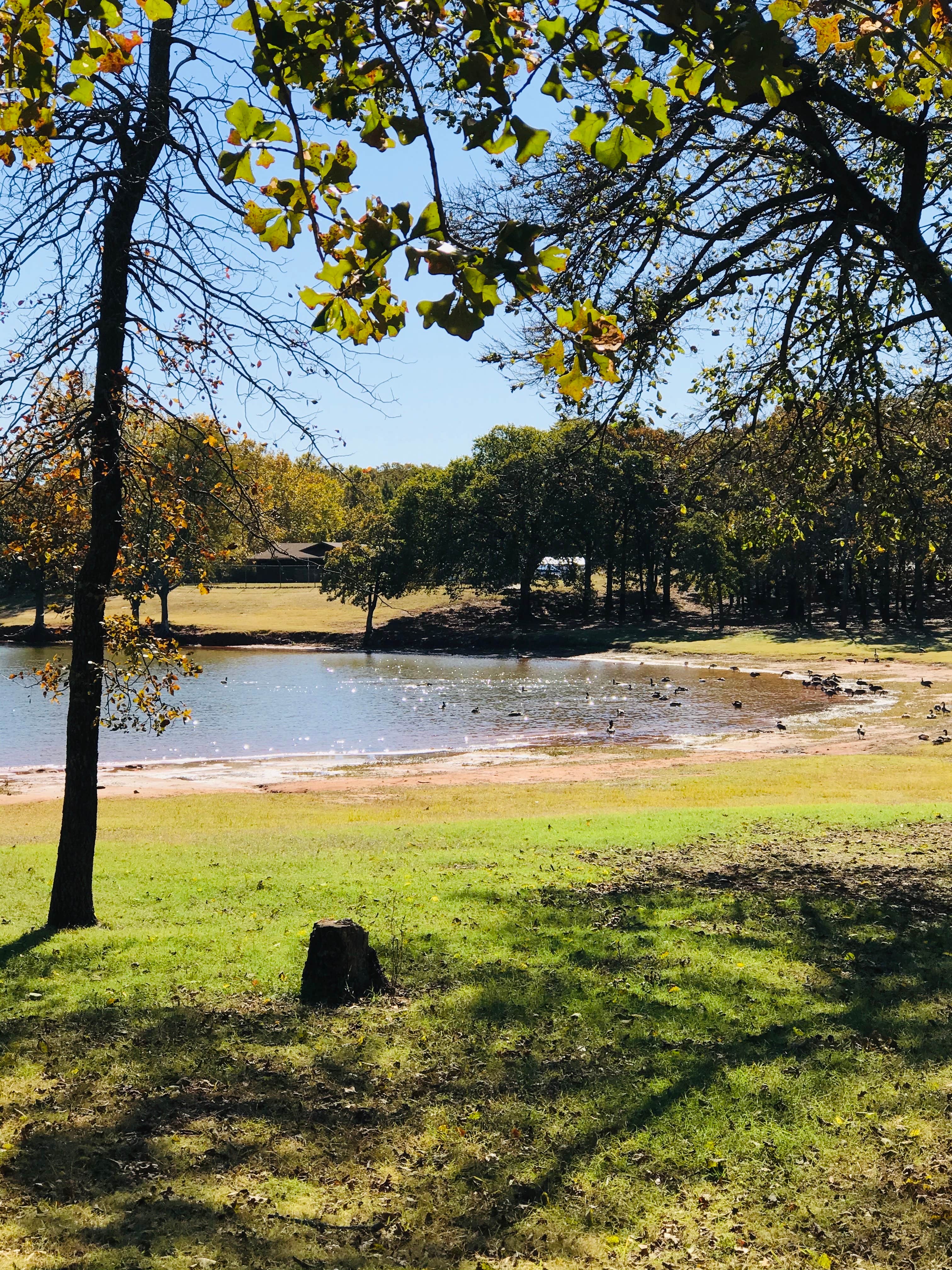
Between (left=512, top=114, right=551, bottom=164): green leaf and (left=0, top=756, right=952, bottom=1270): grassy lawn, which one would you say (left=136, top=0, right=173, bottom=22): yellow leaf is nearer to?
(left=512, top=114, right=551, bottom=164): green leaf

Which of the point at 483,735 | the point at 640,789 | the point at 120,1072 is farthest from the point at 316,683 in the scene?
the point at 120,1072

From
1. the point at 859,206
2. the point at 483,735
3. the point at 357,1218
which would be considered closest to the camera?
the point at 357,1218

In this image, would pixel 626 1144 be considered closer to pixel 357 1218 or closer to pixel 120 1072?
pixel 357 1218

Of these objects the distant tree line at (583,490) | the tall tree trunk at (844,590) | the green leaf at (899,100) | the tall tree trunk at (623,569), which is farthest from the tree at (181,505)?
the tall tree trunk at (623,569)

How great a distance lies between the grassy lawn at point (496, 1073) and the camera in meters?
4.89

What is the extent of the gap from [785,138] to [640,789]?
44.8 ft

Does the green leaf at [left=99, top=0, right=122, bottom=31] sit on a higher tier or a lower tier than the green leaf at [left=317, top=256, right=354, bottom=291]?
higher

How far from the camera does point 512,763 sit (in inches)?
1123

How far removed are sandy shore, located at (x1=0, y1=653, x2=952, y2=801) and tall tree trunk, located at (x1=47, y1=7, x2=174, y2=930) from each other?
12.7m

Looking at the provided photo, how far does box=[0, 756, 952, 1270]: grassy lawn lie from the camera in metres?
4.89

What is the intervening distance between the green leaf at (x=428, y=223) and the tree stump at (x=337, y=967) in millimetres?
5370

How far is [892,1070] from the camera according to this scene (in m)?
6.32

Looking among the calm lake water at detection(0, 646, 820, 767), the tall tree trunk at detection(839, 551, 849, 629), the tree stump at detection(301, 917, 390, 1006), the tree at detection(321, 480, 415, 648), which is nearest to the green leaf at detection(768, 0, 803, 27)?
the tree stump at detection(301, 917, 390, 1006)

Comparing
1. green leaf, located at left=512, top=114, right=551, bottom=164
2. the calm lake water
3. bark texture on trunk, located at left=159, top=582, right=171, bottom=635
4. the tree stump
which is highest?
green leaf, located at left=512, top=114, right=551, bottom=164
